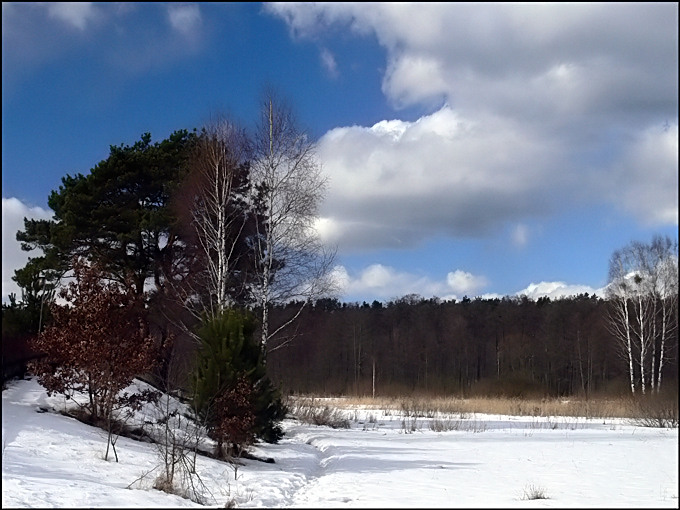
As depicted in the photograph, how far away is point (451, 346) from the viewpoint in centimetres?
7288

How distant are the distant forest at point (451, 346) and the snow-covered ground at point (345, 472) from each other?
2516cm

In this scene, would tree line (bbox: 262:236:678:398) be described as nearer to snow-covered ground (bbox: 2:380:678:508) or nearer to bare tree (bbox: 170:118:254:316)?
bare tree (bbox: 170:118:254:316)

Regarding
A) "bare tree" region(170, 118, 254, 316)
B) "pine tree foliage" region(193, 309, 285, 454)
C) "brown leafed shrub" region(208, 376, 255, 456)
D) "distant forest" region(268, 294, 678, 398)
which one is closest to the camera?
"brown leafed shrub" region(208, 376, 255, 456)

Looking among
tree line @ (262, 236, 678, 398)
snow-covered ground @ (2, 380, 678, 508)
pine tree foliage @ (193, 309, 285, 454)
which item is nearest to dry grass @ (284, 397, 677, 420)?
tree line @ (262, 236, 678, 398)

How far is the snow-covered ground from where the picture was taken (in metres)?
8.53

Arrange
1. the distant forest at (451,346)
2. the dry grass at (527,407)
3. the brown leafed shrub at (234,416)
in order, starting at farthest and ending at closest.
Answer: the distant forest at (451,346) → the dry grass at (527,407) → the brown leafed shrub at (234,416)

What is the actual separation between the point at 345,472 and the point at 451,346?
62.3 metres

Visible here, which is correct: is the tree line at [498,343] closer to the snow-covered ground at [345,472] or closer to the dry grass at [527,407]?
the dry grass at [527,407]

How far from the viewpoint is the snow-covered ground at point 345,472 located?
853 centimetres

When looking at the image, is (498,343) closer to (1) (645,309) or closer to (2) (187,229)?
(1) (645,309)

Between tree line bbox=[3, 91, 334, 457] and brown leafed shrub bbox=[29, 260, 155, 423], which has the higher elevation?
tree line bbox=[3, 91, 334, 457]

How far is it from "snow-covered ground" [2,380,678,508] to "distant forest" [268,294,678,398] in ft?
82.6

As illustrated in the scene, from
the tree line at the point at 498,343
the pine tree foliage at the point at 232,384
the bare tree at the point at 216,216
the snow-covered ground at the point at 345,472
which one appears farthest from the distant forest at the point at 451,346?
the pine tree foliage at the point at 232,384

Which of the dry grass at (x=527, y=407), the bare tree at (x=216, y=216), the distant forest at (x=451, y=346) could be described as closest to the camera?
the bare tree at (x=216, y=216)
